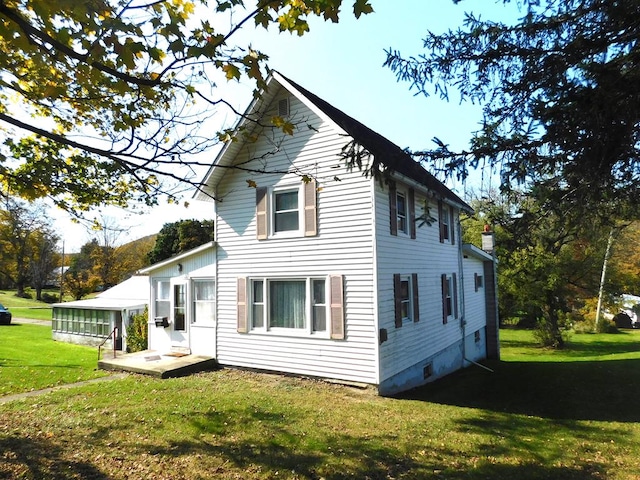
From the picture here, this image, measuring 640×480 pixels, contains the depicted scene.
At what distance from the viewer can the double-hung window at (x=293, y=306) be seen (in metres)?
10.9

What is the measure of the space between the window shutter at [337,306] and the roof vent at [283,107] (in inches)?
198

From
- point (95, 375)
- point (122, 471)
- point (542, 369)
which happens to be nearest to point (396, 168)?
point (122, 471)

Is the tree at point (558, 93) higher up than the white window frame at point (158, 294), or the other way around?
the tree at point (558, 93)

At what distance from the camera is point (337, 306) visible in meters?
10.8

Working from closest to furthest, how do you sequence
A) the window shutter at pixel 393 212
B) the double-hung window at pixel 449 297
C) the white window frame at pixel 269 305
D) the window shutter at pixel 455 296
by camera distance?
the white window frame at pixel 269 305 → the window shutter at pixel 393 212 → the double-hung window at pixel 449 297 → the window shutter at pixel 455 296

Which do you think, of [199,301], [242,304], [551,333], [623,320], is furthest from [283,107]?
[623,320]

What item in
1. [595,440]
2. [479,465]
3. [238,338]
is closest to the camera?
[479,465]

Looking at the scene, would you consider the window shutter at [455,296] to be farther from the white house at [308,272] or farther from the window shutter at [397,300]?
the window shutter at [397,300]

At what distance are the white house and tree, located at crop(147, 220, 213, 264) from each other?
21.3 m

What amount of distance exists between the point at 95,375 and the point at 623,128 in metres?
13.1

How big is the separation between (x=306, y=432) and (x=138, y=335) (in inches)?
493

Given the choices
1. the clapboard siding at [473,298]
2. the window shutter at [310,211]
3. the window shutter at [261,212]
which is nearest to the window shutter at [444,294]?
the clapboard siding at [473,298]

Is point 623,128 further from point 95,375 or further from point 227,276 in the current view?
point 95,375

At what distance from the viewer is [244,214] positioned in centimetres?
1282
